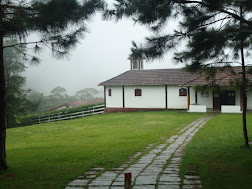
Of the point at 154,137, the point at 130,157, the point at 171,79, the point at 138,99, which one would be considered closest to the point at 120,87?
the point at 138,99

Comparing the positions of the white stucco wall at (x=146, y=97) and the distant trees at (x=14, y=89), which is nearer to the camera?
the distant trees at (x=14, y=89)

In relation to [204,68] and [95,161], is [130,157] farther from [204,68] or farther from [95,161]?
[204,68]

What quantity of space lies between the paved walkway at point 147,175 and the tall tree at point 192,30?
9.07ft

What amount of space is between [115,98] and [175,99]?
6.27 m

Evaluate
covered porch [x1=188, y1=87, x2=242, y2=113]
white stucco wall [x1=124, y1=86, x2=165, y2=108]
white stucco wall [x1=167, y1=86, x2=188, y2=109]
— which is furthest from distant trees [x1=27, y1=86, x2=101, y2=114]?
covered porch [x1=188, y1=87, x2=242, y2=113]

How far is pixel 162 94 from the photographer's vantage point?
2880 cm

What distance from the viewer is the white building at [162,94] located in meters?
26.4

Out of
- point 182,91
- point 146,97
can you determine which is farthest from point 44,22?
point 146,97

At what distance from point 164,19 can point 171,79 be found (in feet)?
71.2

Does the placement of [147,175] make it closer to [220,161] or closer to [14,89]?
[220,161]

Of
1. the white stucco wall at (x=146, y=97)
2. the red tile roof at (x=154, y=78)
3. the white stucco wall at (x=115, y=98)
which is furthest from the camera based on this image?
the white stucco wall at (x=115, y=98)


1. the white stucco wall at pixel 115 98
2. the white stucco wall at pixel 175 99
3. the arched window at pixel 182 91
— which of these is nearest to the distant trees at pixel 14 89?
the white stucco wall at pixel 115 98

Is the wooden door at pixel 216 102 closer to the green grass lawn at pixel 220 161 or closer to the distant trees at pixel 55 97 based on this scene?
the green grass lawn at pixel 220 161

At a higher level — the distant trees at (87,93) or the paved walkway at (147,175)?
the distant trees at (87,93)
